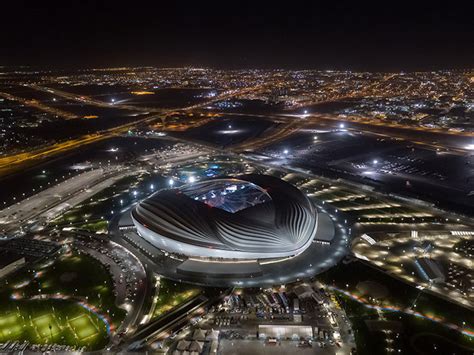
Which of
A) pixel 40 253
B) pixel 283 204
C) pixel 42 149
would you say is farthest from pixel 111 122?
pixel 283 204

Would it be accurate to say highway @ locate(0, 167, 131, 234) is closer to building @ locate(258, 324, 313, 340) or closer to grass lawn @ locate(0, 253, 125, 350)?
grass lawn @ locate(0, 253, 125, 350)

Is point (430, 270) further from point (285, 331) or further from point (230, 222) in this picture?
point (230, 222)

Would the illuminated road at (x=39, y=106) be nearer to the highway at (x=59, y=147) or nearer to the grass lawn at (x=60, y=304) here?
the highway at (x=59, y=147)

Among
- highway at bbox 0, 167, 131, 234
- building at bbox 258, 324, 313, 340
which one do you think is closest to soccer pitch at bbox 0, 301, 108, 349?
building at bbox 258, 324, 313, 340

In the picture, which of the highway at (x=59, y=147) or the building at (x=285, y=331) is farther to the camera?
the highway at (x=59, y=147)

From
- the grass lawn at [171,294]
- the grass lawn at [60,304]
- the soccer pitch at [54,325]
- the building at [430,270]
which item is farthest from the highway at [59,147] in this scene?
the building at [430,270]

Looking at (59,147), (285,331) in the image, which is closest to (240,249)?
(285,331)

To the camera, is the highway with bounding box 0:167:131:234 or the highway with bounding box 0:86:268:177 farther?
the highway with bounding box 0:86:268:177

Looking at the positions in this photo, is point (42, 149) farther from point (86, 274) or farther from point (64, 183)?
point (86, 274)
